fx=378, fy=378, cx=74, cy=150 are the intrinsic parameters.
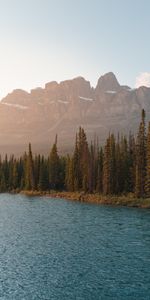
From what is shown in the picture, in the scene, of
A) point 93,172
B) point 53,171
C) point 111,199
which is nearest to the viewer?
point 111,199

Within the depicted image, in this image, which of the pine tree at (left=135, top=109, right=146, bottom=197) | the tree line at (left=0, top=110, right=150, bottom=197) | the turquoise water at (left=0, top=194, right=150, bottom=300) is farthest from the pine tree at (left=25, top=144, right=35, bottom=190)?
the turquoise water at (left=0, top=194, right=150, bottom=300)

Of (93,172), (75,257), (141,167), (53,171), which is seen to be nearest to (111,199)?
(141,167)

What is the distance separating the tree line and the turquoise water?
108ft

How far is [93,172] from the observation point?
114438mm

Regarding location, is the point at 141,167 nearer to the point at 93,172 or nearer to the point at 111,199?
the point at 111,199

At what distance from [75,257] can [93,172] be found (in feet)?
251

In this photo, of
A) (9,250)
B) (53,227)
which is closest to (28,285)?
(9,250)

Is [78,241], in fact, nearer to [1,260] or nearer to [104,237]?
[104,237]

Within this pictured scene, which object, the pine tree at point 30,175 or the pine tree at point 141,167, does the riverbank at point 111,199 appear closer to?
the pine tree at point 141,167

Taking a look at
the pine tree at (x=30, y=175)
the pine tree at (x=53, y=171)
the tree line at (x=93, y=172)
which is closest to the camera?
the tree line at (x=93, y=172)

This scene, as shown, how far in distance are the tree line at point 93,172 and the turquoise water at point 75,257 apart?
3283 cm

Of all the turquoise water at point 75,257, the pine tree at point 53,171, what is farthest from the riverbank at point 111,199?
the turquoise water at point 75,257

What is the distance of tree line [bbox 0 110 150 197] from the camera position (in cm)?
9531

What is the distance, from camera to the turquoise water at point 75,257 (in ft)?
94.5
